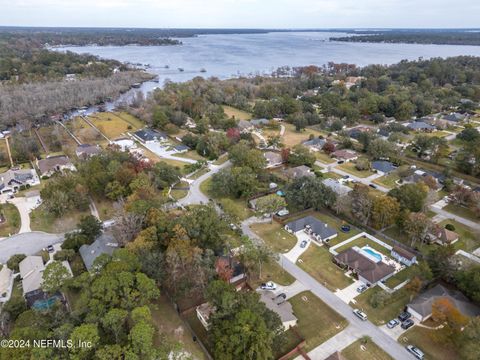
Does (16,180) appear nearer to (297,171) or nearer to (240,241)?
(240,241)

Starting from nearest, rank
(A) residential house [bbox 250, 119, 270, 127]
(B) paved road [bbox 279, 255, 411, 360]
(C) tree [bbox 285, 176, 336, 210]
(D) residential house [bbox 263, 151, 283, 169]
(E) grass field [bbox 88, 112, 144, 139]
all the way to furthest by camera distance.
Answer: (B) paved road [bbox 279, 255, 411, 360] → (C) tree [bbox 285, 176, 336, 210] → (D) residential house [bbox 263, 151, 283, 169] → (E) grass field [bbox 88, 112, 144, 139] → (A) residential house [bbox 250, 119, 270, 127]

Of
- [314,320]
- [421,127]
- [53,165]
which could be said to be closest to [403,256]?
[314,320]

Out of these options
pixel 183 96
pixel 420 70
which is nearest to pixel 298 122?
pixel 183 96

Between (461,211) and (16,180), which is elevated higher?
(461,211)

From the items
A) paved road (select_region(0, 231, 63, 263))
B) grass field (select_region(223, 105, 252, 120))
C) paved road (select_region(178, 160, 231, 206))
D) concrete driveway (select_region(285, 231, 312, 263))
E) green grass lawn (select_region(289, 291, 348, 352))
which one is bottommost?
paved road (select_region(0, 231, 63, 263))

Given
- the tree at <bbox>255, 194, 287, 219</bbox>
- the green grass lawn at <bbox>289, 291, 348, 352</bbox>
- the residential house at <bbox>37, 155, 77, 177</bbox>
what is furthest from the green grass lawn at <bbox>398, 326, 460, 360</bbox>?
the residential house at <bbox>37, 155, 77, 177</bbox>

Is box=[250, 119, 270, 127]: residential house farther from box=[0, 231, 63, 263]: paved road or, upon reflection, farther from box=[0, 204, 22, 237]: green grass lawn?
box=[0, 204, 22, 237]: green grass lawn
